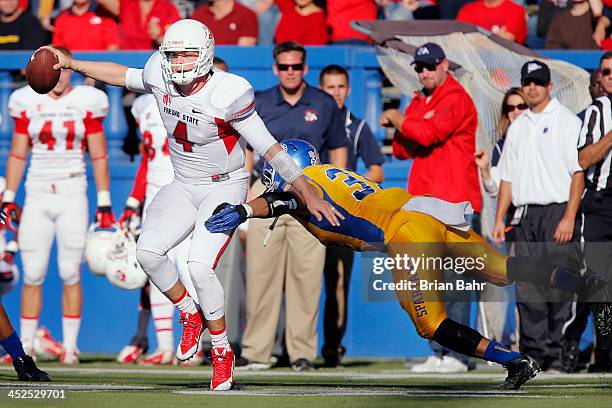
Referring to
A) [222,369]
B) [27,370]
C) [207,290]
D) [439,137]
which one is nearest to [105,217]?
[27,370]

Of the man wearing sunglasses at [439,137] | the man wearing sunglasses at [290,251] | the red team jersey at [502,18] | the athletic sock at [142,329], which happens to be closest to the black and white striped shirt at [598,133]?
the man wearing sunglasses at [439,137]

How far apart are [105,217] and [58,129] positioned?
2.66 ft

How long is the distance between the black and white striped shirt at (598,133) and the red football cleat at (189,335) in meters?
3.33

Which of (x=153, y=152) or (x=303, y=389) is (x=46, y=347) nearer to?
(x=153, y=152)

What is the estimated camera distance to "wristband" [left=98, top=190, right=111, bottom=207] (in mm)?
10445

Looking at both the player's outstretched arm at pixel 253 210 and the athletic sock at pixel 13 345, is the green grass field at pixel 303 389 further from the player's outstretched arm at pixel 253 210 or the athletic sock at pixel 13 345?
the player's outstretched arm at pixel 253 210

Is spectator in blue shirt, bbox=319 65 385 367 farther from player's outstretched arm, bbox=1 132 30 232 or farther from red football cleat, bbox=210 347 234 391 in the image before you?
red football cleat, bbox=210 347 234 391

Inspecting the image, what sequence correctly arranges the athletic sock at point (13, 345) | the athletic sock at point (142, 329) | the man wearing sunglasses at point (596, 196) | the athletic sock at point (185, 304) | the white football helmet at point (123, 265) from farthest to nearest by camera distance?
1. the athletic sock at point (142, 329)
2. the white football helmet at point (123, 265)
3. the man wearing sunglasses at point (596, 196)
4. the athletic sock at point (13, 345)
5. the athletic sock at point (185, 304)

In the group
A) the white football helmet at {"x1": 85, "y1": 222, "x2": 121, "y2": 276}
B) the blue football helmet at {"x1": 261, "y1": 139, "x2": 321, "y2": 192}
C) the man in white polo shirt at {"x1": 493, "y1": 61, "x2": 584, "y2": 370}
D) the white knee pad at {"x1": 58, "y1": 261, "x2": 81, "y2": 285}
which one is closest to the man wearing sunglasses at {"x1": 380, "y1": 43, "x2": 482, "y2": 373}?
the man in white polo shirt at {"x1": 493, "y1": 61, "x2": 584, "y2": 370}

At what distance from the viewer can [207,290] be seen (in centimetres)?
751

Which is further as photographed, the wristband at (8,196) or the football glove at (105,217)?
the wristband at (8,196)

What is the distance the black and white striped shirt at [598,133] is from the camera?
948 cm

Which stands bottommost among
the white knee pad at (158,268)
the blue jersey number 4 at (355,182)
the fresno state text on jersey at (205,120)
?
the white knee pad at (158,268)

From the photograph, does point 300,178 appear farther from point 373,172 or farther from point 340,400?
point 373,172
